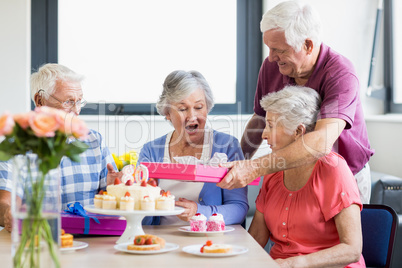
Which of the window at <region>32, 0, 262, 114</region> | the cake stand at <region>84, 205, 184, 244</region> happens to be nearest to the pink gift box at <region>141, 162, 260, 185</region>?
the cake stand at <region>84, 205, 184, 244</region>

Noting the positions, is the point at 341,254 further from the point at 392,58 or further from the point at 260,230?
the point at 392,58

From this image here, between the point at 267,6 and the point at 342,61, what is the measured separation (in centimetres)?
192

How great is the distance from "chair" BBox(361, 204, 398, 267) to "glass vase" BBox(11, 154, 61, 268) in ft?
4.03

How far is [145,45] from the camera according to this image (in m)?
4.14

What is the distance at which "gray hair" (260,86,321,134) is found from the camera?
6.64 ft

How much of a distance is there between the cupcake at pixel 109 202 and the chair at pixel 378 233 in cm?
93

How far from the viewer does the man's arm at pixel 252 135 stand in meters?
2.62

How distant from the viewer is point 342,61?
2.22 meters

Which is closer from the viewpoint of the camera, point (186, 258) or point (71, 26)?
point (186, 258)

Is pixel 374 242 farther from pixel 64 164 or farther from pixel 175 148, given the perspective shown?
pixel 64 164

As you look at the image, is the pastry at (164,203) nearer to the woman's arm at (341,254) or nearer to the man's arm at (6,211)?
the woman's arm at (341,254)

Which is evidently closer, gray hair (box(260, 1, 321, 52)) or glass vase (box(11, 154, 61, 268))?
glass vase (box(11, 154, 61, 268))

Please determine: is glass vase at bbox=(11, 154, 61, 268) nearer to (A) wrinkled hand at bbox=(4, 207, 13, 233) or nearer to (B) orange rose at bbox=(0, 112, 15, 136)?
(B) orange rose at bbox=(0, 112, 15, 136)

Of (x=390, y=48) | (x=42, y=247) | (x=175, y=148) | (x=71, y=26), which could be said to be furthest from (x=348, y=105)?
(x=71, y=26)
